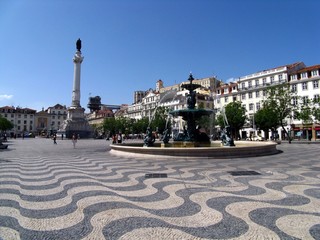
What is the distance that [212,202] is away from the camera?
5582 millimetres

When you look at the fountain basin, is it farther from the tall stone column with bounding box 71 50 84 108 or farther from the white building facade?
the tall stone column with bounding box 71 50 84 108

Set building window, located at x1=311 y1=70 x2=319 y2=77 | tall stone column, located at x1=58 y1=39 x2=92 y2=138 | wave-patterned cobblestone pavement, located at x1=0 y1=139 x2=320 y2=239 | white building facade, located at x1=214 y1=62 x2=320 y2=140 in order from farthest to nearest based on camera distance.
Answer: tall stone column, located at x1=58 y1=39 x2=92 y2=138
white building facade, located at x1=214 y1=62 x2=320 y2=140
building window, located at x1=311 y1=70 x2=319 y2=77
wave-patterned cobblestone pavement, located at x1=0 y1=139 x2=320 y2=239

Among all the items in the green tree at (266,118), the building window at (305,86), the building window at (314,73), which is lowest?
the green tree at (266,118)

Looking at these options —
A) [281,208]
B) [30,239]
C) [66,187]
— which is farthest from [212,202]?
[66,187]

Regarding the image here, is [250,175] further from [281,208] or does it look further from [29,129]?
[29,129]

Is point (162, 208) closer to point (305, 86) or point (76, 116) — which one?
point (305, 86)

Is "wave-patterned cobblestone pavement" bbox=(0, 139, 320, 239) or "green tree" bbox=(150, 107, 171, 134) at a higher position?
"green tree" bbox=(150, 107, 171, 134)

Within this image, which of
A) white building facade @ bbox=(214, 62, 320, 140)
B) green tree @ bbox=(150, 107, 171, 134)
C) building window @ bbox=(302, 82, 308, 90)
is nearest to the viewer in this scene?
white building facade @ bbox=(214, 62, 320, 140)

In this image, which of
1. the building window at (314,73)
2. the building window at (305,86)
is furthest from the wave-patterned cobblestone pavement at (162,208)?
the building window at (305,86)

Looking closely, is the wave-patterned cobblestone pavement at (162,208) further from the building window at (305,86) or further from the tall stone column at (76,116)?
the tall stone column at (76,116)

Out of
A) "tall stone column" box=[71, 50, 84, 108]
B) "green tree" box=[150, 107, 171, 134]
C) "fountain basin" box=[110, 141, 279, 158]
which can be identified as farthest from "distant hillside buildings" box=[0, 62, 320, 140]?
"tall stone column" box=[71, 50, 84, 108]

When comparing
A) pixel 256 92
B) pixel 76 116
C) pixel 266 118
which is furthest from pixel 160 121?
pixel 266 118

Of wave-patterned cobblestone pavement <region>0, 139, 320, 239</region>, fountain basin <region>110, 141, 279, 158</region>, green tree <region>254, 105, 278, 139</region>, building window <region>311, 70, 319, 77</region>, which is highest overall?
building window <region>311, 70, 319, 77</region>

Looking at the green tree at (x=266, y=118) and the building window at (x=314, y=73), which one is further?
the building window at (x=314, y=73)
